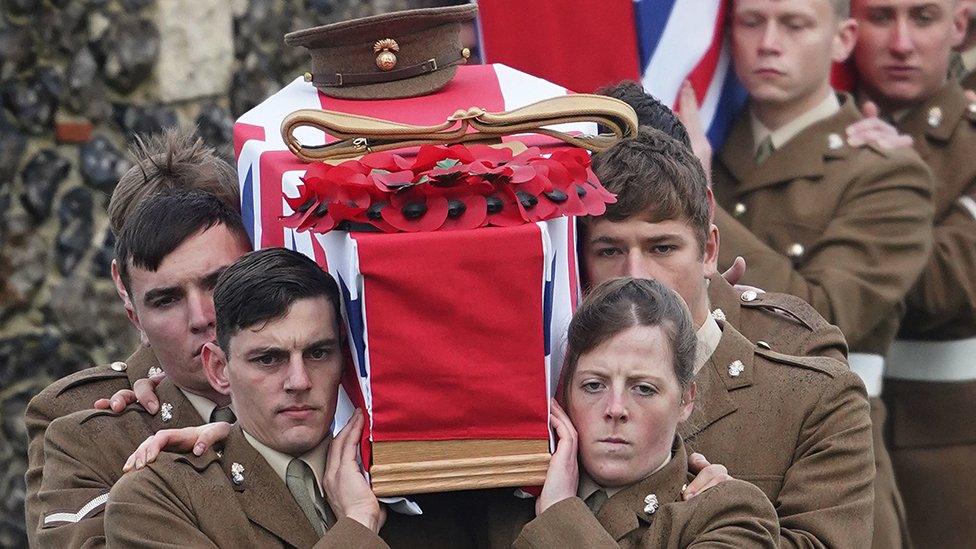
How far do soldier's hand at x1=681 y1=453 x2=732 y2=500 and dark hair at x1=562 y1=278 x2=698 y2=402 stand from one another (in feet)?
0.58

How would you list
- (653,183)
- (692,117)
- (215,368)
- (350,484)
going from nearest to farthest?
1. (350,484)
2. (215,368)
3. (653,183)
4. (692,117)

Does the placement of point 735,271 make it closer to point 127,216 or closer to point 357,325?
point 127,216

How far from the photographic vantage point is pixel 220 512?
434cm

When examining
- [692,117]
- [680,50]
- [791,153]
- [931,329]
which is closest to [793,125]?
[791,153]

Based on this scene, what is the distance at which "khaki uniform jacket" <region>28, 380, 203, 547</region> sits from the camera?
15.2ft

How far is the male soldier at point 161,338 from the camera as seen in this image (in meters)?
4.75

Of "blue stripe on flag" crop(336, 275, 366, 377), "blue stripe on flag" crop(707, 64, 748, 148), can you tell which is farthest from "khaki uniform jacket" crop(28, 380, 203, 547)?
"blue stripe on flag" crop(707, 64, 748, 148)

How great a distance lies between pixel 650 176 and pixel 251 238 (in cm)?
91

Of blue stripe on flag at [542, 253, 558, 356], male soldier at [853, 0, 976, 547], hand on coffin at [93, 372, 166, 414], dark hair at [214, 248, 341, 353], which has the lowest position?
male soldier at [853, 0, 976, 547]

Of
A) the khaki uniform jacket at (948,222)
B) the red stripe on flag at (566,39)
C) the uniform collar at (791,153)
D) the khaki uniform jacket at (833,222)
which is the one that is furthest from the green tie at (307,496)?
the khaki uniform jacket at (948,222)

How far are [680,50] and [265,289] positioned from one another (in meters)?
2.51

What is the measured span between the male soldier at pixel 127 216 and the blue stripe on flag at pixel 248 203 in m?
0.11

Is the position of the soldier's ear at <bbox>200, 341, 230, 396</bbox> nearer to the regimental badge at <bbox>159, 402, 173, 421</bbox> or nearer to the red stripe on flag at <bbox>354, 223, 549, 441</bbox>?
the regimental badge at <bbox>159, 402, 173, 421</bbox>

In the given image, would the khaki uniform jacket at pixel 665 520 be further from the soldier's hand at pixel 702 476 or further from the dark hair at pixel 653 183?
the dark hair at pixel 653 183
